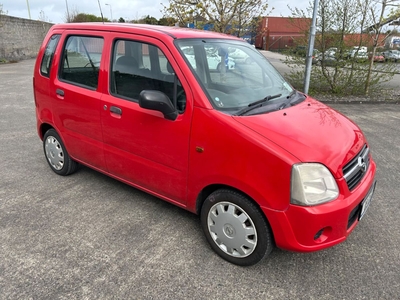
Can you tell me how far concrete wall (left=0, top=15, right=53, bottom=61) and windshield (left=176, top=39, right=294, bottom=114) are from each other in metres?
23.0

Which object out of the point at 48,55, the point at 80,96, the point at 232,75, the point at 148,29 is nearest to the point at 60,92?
the point at 80,96

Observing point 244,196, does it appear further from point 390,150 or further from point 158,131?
point 390,150

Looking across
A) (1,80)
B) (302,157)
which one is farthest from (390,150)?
(1,80)

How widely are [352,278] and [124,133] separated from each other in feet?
7.63

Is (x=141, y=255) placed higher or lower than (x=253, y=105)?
lower

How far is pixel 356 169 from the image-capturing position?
2.51 meters

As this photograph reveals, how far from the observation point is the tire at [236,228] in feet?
7.86

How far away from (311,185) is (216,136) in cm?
Answer: 77

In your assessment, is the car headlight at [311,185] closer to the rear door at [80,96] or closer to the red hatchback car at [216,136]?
the red hatchback car at [216,136]

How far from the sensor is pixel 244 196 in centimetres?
243

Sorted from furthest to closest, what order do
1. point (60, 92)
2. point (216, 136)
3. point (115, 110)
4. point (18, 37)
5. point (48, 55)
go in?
point (18, 37) < point (48, 55) < point (60, 92) < point (115, 110) < point (216, 136)

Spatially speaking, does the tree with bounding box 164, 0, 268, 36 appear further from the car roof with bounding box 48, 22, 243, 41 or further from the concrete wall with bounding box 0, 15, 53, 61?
the concrete wall with bounding box 0, 15, 53, 61

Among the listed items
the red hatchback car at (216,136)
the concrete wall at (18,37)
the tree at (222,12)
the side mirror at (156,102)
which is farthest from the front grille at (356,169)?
the concrete wall at (18,37)

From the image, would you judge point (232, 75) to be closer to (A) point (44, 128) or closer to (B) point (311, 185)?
(B) point (311, 185)
